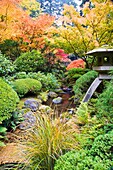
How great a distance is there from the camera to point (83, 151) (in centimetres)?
199

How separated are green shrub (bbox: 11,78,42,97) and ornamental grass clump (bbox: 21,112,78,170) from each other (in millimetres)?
4050

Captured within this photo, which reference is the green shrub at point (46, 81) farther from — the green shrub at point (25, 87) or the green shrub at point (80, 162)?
the green shrub at point (80, 162)

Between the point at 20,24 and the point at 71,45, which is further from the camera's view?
the point at 20,24

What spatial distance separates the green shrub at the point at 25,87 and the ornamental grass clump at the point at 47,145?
405 centimetres

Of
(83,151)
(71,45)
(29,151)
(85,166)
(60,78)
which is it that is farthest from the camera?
(60,78)

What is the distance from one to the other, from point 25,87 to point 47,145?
4.38 m

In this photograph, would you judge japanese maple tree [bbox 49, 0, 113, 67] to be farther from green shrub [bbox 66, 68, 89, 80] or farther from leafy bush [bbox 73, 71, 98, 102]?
leafy bush [bbox 73, 71, 98, 102]

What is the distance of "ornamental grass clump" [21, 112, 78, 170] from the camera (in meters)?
2.09

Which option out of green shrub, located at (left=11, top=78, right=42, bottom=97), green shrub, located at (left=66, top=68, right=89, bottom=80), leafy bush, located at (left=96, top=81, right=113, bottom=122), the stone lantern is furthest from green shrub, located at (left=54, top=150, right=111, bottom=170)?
green shrub, located at (left=66, top=68, right=89, bottom=80)

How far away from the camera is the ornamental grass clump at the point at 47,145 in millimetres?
2088

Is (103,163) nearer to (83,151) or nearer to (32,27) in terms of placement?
(83,151)

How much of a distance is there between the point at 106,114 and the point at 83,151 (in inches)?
33.6

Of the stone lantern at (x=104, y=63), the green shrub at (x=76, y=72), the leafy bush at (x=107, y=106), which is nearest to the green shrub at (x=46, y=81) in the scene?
the green shrub at (x=76, y=72)

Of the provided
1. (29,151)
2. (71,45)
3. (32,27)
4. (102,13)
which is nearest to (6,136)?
(29,151)
